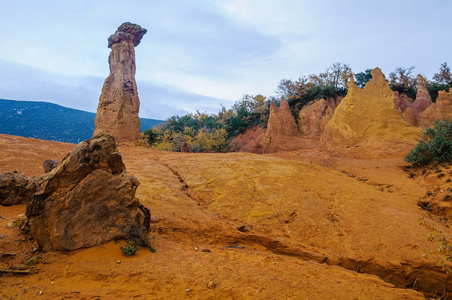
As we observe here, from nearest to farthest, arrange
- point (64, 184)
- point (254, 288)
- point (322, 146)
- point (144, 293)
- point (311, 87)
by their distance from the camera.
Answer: point (144, 293) → point (254, 288) → point (64, 184) → point (322, 146) → point (311, 87)

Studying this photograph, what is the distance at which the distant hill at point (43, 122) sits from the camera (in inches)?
1166

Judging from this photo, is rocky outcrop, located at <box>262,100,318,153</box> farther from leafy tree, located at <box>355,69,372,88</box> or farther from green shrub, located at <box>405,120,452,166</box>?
leafy tree, located at <box>355,69,372,88</box>

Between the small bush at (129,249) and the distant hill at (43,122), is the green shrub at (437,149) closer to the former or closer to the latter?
the small bush at (129,249)

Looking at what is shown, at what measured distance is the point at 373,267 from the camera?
4.65 meters

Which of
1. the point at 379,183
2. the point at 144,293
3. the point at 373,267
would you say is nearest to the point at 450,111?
the point at 379,183

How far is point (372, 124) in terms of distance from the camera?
14336 mm

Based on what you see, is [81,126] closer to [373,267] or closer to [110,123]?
[110,123]

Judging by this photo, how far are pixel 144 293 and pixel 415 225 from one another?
5.57 meters

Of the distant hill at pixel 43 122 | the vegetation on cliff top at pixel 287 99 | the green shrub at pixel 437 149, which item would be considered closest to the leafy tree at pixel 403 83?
the vegetation on cliff top at pixel 287 99

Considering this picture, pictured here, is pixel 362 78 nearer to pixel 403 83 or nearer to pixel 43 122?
pixel 403 83

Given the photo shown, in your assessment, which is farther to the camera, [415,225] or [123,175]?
[415,225]

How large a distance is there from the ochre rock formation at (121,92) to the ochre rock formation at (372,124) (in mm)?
11790

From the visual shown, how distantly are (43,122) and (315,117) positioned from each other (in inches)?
1228

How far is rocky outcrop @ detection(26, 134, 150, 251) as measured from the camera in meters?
3.53
